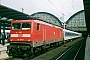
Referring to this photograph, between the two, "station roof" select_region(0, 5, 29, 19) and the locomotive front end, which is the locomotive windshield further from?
"station roof" select_region(0, 5, 29, 19)

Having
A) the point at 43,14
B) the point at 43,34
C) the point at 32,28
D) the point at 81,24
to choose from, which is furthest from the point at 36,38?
the point at 43,14

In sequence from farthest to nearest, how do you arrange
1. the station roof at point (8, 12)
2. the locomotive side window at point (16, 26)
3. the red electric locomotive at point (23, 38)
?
1. the station roof at point (8, 12)
2. the locomotive side window at point (16, 26)
3. the red electric locomotive at point (23, 38)

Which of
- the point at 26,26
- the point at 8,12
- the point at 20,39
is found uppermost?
the point at 8,12

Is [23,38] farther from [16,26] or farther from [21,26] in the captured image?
[16,26]

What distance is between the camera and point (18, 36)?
46.5ft

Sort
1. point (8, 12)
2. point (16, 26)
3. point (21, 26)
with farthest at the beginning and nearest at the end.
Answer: point (8, 12) → point (16, 26) → point (21, 26)

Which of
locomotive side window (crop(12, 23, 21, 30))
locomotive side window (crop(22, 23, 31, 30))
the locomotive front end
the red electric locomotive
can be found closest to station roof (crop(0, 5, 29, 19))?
locomotive side window (crop(12, 23, 21, 30))

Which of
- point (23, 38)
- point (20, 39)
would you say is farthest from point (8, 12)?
point (23, 38)

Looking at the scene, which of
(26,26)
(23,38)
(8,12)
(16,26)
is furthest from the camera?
(8,12)

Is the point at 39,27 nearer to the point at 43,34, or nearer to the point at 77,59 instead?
the point at 43,34

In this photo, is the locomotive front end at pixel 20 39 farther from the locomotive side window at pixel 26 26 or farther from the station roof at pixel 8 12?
the station roof at pixel 8 12

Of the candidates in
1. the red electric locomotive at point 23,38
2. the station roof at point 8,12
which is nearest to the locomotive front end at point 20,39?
the red electric locomotive at point 23,38

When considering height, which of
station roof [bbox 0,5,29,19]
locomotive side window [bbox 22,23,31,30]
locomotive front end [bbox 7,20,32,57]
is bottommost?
locomotive front end [bbox 7,20,32,57]

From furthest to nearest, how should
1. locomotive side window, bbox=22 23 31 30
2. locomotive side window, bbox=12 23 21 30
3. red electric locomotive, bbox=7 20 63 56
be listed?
locomotive side window, bbox=12 23 21 30 → locomotive side window, bbox=22 23 31 30 → red electric locomotive, bbox=7 20 63 56
